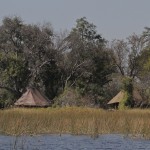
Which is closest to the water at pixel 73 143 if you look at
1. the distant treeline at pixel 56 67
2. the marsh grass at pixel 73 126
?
the marsh grass at pixel 73 126

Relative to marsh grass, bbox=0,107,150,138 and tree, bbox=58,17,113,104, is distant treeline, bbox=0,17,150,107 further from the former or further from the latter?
marsh grass, bbox=0,107,150,138

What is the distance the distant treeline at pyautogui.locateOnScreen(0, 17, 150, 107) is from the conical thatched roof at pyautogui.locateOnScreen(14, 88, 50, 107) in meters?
1.15

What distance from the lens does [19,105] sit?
1816 inches

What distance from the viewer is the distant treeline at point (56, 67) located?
50844 mm

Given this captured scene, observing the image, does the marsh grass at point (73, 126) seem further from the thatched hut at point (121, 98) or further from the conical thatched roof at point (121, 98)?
the conical thatched roof at point (121, 98)

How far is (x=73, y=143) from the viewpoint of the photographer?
17375mm

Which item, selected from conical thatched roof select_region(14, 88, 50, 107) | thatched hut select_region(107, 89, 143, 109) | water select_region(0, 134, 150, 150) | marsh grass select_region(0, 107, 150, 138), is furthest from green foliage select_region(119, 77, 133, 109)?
water select_region(0, 134, 150, 150)

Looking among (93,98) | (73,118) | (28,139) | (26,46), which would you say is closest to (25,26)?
(26,46)

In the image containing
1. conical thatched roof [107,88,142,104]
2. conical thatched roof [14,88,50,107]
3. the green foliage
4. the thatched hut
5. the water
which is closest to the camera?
the water

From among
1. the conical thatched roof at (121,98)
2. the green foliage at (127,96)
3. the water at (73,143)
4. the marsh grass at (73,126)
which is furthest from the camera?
the conical thatched roof at (121,98)

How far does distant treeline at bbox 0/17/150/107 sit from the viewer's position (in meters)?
50.8

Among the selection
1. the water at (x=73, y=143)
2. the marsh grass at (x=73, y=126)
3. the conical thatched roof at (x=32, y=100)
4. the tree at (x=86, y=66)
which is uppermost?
the tree at (x=86, y=66)

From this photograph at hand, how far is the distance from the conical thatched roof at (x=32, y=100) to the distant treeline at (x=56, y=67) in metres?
1.15

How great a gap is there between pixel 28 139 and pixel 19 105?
28629mm
